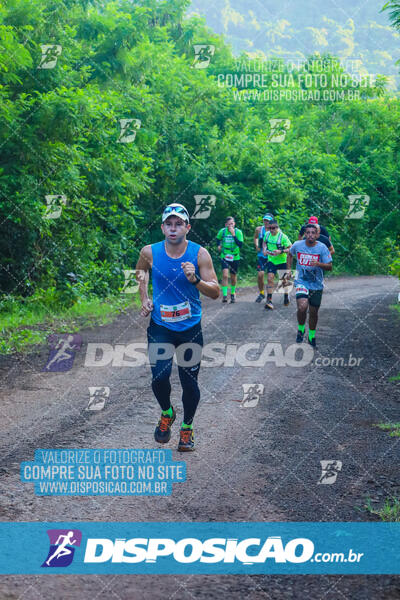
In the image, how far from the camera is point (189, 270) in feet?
19.0

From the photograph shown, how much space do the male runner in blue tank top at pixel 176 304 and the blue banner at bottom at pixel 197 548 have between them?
1.73 m

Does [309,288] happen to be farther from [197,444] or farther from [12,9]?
[12,9]

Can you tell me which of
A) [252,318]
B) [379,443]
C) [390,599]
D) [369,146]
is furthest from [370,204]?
[390,599]

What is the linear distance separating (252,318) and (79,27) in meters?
10.8

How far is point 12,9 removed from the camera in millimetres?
14719

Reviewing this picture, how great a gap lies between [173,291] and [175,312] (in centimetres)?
19
